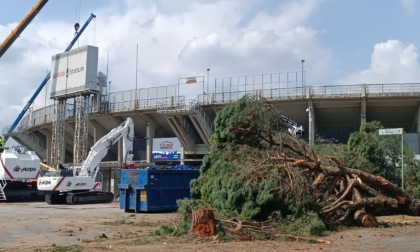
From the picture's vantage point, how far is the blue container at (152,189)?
73.3ft

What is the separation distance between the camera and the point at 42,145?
69250 millimetres

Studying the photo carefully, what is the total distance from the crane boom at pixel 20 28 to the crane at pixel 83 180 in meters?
29.9

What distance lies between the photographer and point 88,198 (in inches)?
1229

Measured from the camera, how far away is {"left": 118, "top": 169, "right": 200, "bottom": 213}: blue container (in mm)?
22328

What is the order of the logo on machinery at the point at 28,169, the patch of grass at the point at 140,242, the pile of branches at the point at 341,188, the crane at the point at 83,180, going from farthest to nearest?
the logo on machinery at the point at 28,169
the crane at the point at 83,180
the pile of branches at the point at 341,188
the patch of grass at the point at 140,242

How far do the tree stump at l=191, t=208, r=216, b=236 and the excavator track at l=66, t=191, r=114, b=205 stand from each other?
20.7 metres

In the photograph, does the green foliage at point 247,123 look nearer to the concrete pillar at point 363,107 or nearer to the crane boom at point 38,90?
the concrete pillar at point 363,107

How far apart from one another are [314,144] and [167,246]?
10.2 meters

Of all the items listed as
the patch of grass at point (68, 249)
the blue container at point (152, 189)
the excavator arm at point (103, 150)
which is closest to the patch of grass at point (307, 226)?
the patch of grass at point (68, 249)

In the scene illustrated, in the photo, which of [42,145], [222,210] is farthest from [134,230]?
[42,145]

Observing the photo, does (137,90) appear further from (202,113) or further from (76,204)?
(76,204)

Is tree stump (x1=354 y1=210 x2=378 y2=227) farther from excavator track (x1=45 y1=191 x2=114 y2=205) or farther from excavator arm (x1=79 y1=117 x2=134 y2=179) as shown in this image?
excavator track (x1=45 y1=191 x2=114 y2=205)

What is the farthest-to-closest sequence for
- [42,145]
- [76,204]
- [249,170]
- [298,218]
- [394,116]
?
[42,145], [394,116], [76,204], [249,170], [298,218]

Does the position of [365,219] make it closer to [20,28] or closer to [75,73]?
[75,73]
